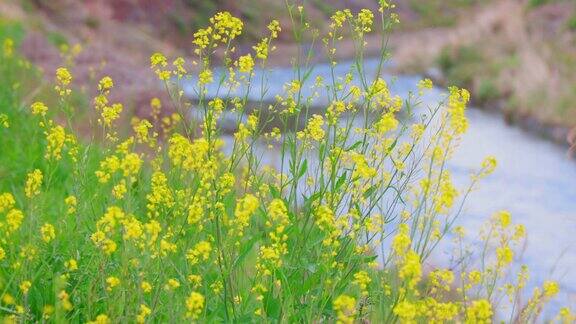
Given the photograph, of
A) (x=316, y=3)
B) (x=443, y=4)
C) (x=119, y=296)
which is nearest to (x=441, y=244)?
(x=119, y=296)

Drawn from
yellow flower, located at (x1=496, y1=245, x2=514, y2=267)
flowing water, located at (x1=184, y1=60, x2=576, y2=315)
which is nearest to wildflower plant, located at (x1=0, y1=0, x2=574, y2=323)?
yellow flower, located at (x1=496, y1=245, x2=514, y2=267)

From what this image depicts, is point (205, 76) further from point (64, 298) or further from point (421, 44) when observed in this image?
point (421, 44)

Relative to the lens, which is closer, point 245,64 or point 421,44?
point 245,64

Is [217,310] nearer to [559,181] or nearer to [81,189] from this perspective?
[81,189]

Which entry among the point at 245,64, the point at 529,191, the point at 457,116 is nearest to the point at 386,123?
the point at 457,116

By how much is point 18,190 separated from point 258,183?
2.75 m

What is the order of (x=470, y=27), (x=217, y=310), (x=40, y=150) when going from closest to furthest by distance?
(x=217, y=310) < (x=40, y=150) < (x=470, y=27)

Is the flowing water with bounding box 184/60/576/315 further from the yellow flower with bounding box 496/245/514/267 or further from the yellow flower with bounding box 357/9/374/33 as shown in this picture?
the yellow flower with bounding box 496/245/514/267

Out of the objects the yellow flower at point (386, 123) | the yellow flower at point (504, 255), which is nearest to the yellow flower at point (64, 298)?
the yellow flower at point (386, 123)

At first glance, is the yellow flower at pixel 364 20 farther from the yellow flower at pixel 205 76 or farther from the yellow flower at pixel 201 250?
the yellow flower at pixel 201 250

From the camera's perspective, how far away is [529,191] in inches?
509

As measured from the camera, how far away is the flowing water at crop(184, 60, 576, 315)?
9.95m

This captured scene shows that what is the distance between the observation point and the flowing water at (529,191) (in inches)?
392

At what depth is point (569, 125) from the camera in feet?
56.6
